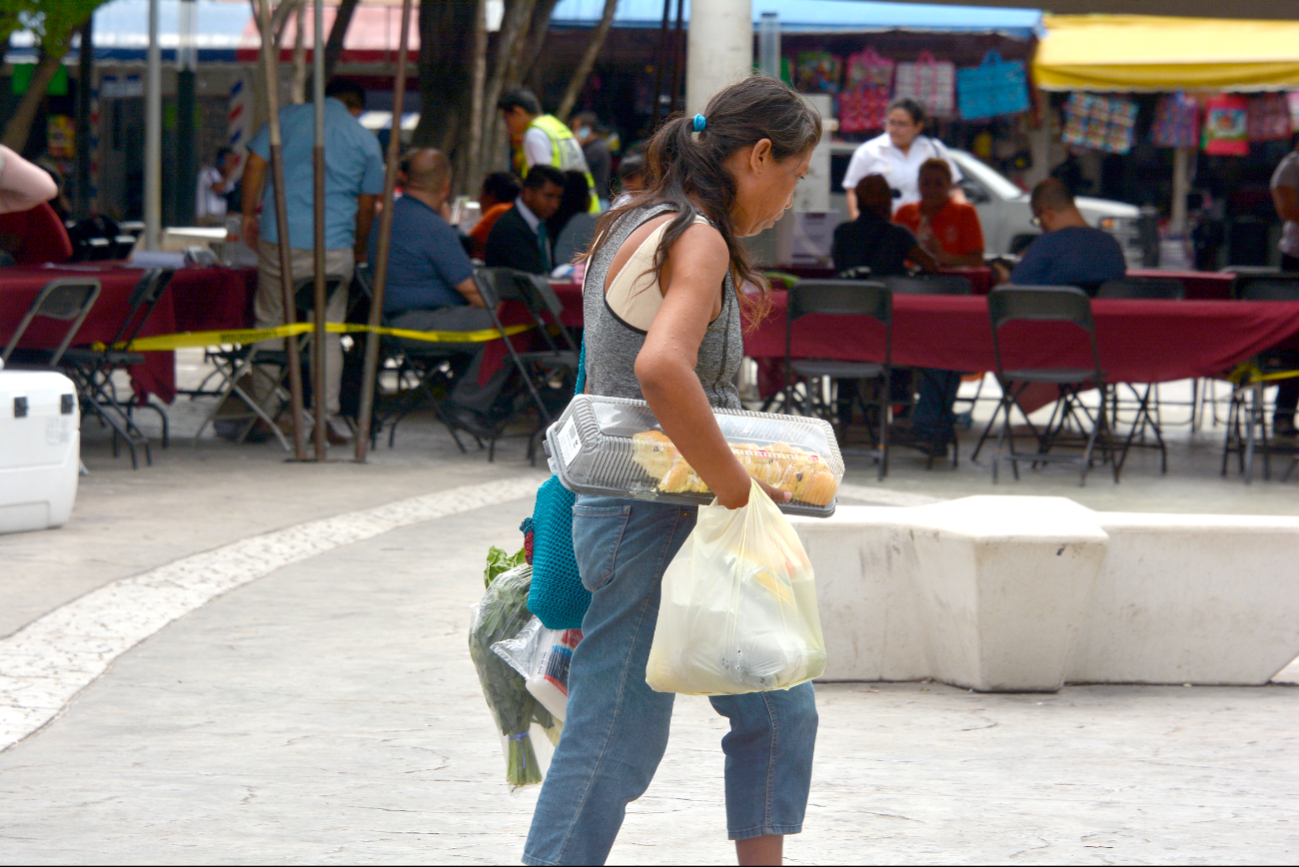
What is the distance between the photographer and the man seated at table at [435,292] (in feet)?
29.8

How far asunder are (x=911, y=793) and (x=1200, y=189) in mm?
20984

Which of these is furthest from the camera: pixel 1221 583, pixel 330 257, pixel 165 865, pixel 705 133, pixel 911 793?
pixel 330 257

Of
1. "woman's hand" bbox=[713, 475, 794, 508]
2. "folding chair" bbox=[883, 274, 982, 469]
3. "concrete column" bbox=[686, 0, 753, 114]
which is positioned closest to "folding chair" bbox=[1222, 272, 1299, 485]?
"folding chair" bbox=[883, 274, 982, 469]

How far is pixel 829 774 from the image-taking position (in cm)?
400

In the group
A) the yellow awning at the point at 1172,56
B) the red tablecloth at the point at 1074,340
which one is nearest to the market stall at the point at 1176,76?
the yellow awning at the point at 1172,56

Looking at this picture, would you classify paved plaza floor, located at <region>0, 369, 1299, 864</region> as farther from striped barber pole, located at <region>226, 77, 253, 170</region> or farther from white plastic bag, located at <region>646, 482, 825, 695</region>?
striped barber pole, located at <region>226, 77, 253, 170</region>

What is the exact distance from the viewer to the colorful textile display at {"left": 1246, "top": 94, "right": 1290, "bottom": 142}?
1878 cm

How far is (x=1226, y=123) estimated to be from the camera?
Answer: 19281 millimetres

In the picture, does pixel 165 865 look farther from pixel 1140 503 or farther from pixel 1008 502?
pixel 1140 503

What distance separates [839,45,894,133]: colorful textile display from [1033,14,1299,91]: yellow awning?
2.77 m

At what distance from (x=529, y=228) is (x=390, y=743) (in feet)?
18.3

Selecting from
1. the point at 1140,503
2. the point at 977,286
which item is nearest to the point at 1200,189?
the point at 977,286

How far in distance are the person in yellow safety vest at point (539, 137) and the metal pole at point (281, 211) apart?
274 cm

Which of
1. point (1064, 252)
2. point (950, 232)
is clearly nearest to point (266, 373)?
point (1064, 252)
